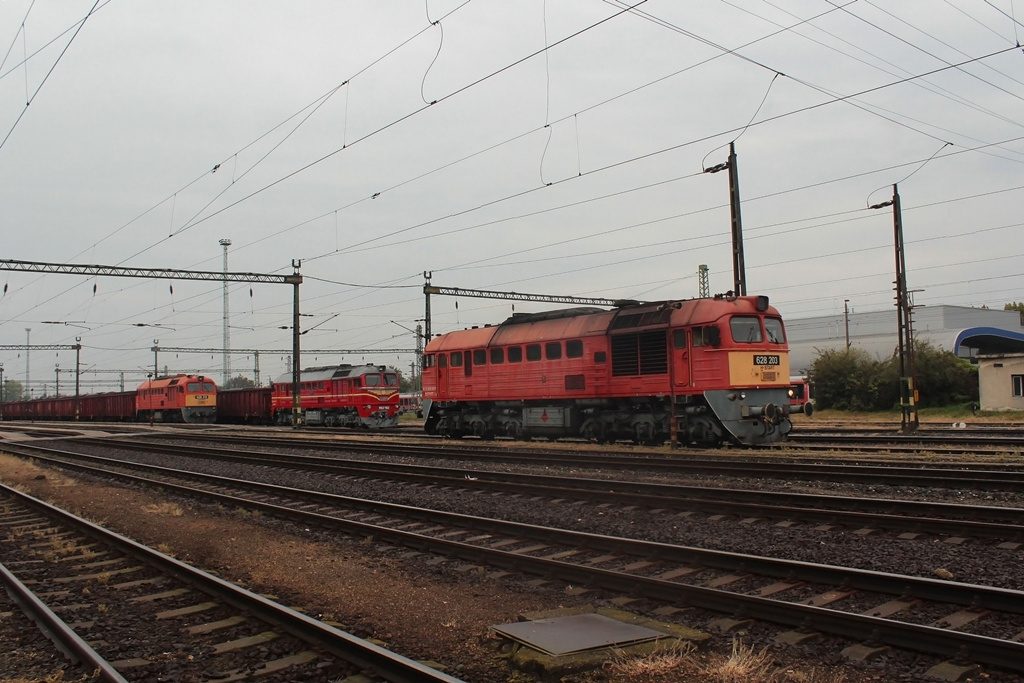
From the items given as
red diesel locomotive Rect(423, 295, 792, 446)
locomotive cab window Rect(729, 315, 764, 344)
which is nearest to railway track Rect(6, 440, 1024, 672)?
red diesel locomotive Rect(423, 295, 792, 446)

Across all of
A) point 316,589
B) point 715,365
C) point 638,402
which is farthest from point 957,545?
point 638,402

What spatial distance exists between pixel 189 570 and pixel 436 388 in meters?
20.2

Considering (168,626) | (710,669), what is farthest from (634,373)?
(710,669)

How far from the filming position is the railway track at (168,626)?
537 cm

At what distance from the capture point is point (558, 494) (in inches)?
494

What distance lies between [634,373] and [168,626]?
15.5 meters

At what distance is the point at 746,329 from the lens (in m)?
19.2

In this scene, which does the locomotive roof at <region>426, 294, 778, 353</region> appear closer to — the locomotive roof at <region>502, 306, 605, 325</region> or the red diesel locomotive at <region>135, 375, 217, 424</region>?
the locomotive roof at <region>502, 306, 605, 325</region>

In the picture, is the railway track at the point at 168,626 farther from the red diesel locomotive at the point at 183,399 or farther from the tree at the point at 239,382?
the tree at the point at 239,382

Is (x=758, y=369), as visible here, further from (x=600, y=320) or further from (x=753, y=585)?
(x=753, y=585)

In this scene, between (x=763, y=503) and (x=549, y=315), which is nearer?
(x=763, y=503)

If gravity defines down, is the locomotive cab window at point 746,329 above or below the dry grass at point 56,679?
above

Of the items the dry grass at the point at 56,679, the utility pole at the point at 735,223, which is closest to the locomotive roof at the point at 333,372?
the utility pole at the point at 735,223

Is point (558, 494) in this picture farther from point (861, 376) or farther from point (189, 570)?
point (861, 376)
